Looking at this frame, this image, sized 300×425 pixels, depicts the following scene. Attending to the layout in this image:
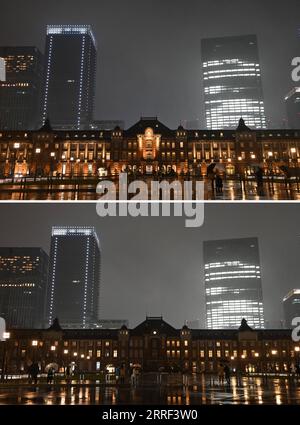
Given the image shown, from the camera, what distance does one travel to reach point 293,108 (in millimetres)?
197000

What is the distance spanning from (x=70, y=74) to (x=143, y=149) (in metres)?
120

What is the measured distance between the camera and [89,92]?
198 m

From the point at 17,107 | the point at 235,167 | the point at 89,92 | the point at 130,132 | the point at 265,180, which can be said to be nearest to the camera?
the point at 265,180

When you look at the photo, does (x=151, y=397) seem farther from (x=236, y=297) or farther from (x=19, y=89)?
(x=236, y=297)

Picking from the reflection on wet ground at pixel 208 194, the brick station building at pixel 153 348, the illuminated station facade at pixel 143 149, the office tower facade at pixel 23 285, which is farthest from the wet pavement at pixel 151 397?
the office tower facade at pixel 23 285

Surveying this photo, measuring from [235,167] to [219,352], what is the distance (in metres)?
39.6

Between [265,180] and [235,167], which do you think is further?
[235,167]

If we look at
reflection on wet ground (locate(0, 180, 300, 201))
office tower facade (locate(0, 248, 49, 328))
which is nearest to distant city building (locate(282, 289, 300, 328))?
office tower facade (locate(0, 248, 49, 328))

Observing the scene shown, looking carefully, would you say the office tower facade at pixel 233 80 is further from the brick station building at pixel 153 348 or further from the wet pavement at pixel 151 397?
the wet pavement at pixel 151 397

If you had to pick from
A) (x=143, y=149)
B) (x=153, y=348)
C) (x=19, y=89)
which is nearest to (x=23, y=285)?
(x=19, y=89)

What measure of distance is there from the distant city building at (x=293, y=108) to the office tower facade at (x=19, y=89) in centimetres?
11562
